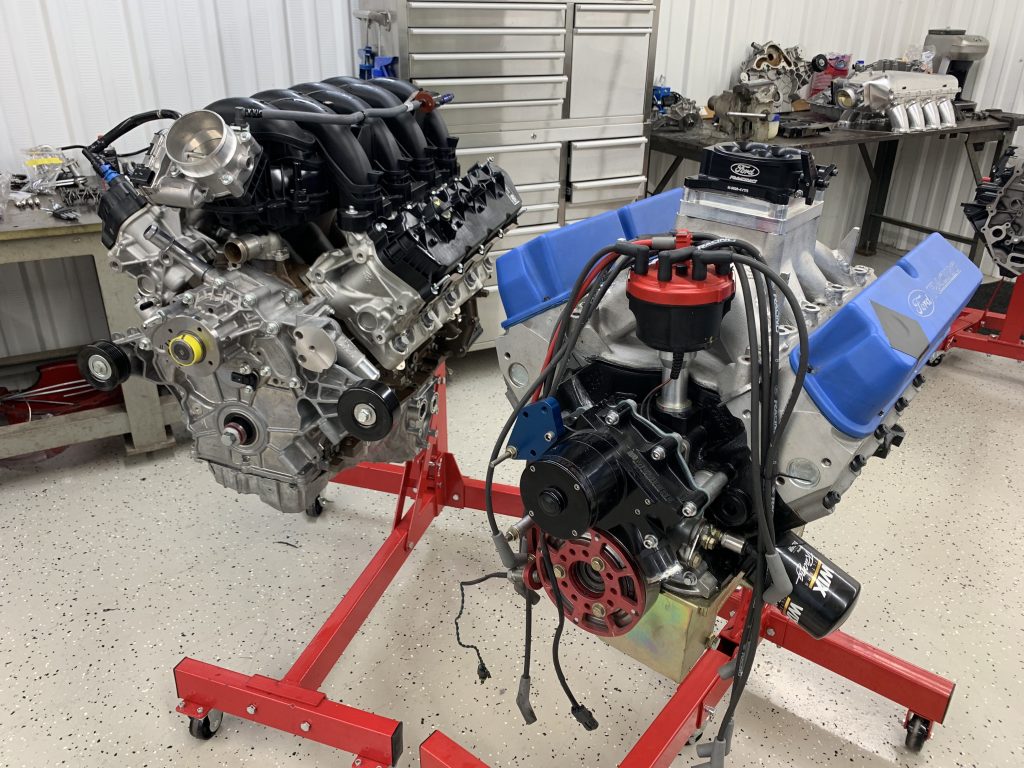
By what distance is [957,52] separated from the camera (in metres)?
4.10

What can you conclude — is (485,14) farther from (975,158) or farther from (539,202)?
(975,158)

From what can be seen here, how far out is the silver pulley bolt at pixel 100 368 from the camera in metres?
1.47

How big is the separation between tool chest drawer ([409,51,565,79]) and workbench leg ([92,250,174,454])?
1.14 m

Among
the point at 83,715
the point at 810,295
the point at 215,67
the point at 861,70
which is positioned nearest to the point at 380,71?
the point at 215,67

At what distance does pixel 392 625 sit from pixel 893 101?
3.35 meters

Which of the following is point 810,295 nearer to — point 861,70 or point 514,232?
point 514,232

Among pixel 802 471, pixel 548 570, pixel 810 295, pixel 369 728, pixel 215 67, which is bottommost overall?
pixel 369 728

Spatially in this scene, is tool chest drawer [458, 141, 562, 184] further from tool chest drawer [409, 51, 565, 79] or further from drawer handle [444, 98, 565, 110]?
tool chest drawer [409, 51, 565, 79]

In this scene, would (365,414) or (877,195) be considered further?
(877,195)

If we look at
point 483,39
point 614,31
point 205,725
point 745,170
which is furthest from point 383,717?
point 614,31

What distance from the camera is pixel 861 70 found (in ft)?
13.0

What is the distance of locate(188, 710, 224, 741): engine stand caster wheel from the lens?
154cm

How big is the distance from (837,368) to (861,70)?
365 cm

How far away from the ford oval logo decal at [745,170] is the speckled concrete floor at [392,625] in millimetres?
1155
